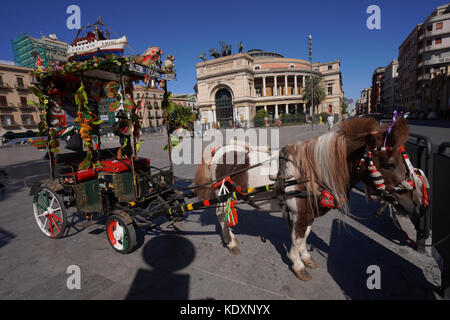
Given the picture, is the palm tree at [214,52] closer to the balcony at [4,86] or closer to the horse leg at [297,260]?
the balcony at [4,86]

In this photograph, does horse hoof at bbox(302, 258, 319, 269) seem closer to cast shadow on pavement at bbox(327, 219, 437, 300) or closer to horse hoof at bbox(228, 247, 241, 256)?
cast shadow on pavement at bbox(327, 219, 437, 300)

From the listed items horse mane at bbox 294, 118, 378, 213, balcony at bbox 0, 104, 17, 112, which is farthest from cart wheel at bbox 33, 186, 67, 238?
balcony at bbox 0, 104, 17, 112

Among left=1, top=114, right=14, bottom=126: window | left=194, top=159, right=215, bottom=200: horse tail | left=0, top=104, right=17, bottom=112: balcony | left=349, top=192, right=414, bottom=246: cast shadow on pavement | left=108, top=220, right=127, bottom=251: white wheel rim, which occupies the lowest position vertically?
left=349, top=192, right=414, bottom=246: cast shadow on pavement

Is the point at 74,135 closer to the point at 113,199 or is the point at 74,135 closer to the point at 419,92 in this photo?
the point at 113,199

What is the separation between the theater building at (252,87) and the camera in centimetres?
5150

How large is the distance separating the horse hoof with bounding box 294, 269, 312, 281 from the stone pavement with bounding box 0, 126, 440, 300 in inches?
2.7

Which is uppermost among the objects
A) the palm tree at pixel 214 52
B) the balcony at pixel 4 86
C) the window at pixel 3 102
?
the palm tree at pixel 214 52

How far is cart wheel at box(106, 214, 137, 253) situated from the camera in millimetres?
3379

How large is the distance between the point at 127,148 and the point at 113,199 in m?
1.10

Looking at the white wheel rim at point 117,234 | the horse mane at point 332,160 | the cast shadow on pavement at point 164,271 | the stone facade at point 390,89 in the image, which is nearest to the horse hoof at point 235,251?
the cast shadow on pavement at point 164,271

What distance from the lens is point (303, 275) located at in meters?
2.84

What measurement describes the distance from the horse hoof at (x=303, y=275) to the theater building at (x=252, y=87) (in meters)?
44.5

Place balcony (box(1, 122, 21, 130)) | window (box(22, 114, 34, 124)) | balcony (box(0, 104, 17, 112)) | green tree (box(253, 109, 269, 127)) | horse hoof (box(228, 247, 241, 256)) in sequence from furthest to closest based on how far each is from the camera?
green tree (box(253, 109, 269, 127))
window (box(22, 114, 34, 124))
balcony (box(1, 122, 21, 130))
balcony (box(0, 104, 17, 112))
horse hoof (box(228, 247, 241, 256))
